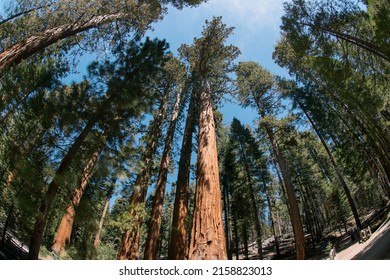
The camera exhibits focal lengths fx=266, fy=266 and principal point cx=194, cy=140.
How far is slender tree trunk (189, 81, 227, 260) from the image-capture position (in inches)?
170

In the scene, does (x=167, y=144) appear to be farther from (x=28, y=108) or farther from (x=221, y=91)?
(x=28, y=108)

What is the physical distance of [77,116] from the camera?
6.26m

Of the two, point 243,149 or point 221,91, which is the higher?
point 243,149

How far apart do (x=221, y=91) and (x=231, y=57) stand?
1436 mm

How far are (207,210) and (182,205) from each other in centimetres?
465

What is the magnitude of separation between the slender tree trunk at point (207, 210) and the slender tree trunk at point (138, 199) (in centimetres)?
306

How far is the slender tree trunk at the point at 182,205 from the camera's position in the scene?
8452 mm

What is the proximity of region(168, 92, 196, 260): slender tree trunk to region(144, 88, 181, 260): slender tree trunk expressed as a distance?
1.75ft

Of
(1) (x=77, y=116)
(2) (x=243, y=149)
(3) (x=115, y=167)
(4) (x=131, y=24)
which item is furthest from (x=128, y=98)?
(2) (x=243, y=149)

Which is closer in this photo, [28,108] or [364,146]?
[28,108]

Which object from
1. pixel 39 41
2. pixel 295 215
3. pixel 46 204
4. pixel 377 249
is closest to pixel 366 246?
pixel 377 249

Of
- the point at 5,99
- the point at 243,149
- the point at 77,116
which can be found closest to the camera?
the point at 5,99

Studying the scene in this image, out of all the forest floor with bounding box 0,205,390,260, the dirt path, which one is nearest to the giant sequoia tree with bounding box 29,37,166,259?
the forest floor with bounding box 0,205,390,260

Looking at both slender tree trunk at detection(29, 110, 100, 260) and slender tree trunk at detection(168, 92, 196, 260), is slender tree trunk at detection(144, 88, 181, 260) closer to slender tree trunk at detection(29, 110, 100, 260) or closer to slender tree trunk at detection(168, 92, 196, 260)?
slender tree trunk at detection(168, 92, 196, 260)
